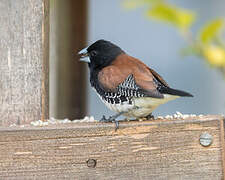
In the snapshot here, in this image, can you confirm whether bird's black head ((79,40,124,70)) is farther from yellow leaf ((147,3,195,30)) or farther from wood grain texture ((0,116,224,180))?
wood grain texture ((0,116,224,180))

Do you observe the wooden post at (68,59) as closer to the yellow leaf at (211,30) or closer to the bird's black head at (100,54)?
the bird's black head at (100,54)

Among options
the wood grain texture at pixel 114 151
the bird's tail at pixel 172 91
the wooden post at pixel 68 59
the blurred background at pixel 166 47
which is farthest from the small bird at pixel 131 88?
the blurred background at pixel 166 47

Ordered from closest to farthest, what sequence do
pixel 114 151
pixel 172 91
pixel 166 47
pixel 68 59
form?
pixel 114 151, pixel 172 91, pixel 68 59, pixel 166 47

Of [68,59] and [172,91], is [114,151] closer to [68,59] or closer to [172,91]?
[172,91]

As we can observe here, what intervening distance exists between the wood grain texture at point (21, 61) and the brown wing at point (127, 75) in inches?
15.1

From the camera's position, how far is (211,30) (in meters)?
3.56

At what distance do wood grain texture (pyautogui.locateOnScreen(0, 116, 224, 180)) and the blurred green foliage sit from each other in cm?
86

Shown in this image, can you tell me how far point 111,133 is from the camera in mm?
2900

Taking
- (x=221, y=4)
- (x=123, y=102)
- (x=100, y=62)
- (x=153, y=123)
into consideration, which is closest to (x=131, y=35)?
(x=221, y=4)

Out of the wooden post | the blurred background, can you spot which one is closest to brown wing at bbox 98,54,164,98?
the wooden post

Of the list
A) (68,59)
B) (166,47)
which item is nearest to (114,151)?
(68,59)

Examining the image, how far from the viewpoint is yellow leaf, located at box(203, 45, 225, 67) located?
12.1 ft

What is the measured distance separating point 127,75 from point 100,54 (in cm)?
51

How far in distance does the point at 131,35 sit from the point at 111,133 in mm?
3932
